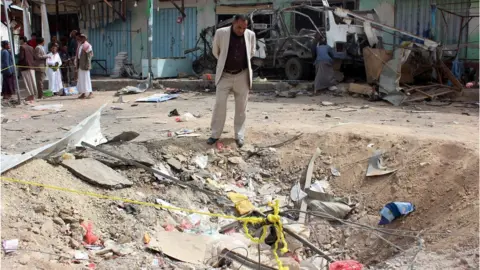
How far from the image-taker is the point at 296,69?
12.2 metres

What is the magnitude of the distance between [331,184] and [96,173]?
7.92 feet

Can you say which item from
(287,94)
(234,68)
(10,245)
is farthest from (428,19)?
(10,245)

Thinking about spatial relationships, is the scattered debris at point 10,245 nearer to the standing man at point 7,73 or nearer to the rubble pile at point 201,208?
the rubble pile at point 201,208

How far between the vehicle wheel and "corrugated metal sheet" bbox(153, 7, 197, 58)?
14.5 ft

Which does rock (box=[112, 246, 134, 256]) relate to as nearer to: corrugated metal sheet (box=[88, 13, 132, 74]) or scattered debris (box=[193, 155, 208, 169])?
scattered debris (box=[193, 155, 208, 169])

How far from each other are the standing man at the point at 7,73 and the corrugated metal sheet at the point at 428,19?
9193mm

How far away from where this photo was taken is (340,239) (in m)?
4.63

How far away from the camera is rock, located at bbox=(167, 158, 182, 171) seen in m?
5.33

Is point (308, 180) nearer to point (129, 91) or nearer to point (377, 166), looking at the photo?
Answer: point (377, 166)

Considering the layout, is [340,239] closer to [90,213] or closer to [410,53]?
[90,213]

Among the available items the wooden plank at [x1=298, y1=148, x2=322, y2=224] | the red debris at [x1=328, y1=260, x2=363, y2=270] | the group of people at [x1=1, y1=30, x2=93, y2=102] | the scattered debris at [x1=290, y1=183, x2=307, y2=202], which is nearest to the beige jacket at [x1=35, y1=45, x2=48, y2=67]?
the group of people at [x1=1, y1=30, x2=93, y2=102]

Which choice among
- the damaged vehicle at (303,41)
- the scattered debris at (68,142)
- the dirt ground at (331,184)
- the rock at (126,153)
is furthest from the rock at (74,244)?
the damaged vehicle at (303,41)

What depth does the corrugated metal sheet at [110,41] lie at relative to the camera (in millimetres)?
17156

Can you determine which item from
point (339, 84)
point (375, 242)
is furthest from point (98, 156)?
point (339, 84)
